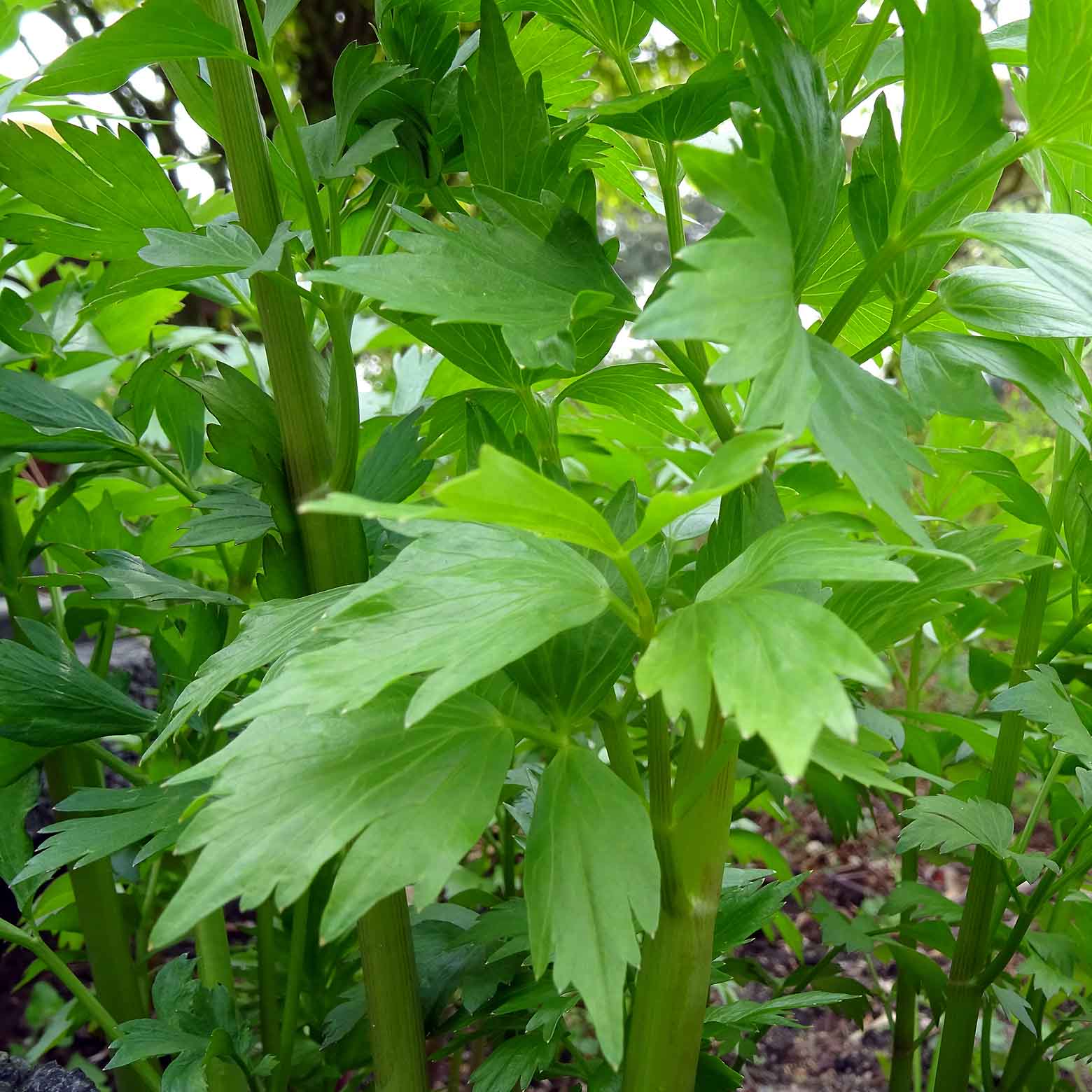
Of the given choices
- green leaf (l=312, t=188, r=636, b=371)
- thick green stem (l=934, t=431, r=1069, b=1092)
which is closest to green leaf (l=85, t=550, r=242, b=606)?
green leaf (l=312, t=188, r=636, b=371)

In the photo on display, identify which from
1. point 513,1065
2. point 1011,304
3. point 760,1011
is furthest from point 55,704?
point 1011,304

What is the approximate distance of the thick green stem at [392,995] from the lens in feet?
1.50

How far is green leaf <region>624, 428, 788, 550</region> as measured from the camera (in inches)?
10.2

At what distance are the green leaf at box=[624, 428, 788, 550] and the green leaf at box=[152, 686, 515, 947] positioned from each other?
0.10 meters

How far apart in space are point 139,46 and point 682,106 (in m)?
0.23

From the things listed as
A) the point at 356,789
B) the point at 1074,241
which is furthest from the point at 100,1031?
the point at 1074,241

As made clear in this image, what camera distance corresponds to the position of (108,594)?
0.46m

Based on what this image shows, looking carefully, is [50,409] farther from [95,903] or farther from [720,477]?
[720,477]

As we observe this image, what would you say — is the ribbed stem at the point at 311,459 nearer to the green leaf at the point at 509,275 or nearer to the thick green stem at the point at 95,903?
the green leaf at the point at 509,275

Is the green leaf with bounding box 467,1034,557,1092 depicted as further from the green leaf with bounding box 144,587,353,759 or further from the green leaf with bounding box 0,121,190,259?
the green leaf with bounding box 0,121,190,259

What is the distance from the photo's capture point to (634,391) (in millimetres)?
480

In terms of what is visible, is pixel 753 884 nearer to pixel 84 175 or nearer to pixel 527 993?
pixel 527 993

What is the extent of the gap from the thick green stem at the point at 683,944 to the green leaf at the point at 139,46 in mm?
367

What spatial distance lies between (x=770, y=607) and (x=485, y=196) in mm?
197
